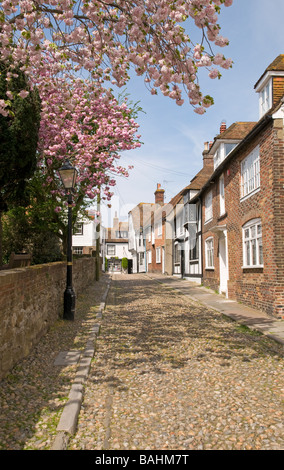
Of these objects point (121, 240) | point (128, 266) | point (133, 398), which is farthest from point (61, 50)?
point (121, 240)

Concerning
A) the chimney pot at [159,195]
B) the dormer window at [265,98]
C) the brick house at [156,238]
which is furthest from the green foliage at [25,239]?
the chimney pot at [159,195]

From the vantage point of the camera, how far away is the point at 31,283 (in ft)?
22.7

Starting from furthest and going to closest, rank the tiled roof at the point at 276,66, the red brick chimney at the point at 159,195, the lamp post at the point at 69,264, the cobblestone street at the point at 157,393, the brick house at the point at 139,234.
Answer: the brick house at the point at 139,234 < the red brick chimney at the point at 159,195 < the tiled roof at the point at 276,66 < the lamp post at the point at 69,264 < the cobblestone street at the point at 157,393

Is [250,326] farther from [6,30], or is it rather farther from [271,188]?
[6,30]

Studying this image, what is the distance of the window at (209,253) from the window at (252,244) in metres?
6.75

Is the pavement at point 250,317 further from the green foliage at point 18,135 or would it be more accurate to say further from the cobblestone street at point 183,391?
the green foliage at point 18,135

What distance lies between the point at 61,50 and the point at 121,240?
59.6 meters

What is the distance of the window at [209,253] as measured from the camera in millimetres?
20781

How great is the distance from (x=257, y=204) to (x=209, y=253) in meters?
9.54

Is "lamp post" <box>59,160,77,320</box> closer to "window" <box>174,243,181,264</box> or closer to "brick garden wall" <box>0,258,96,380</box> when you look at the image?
"brick garden wall" <box>0,258,96,380</box>

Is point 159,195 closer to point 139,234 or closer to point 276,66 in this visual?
point 139,234

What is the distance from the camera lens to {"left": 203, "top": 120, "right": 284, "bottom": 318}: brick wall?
34.6ft

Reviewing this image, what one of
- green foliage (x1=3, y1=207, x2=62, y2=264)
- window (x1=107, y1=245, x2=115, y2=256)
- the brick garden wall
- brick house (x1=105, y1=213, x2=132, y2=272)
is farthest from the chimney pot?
the brick garden wall

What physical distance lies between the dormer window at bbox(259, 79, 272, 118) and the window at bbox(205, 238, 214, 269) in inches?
348
